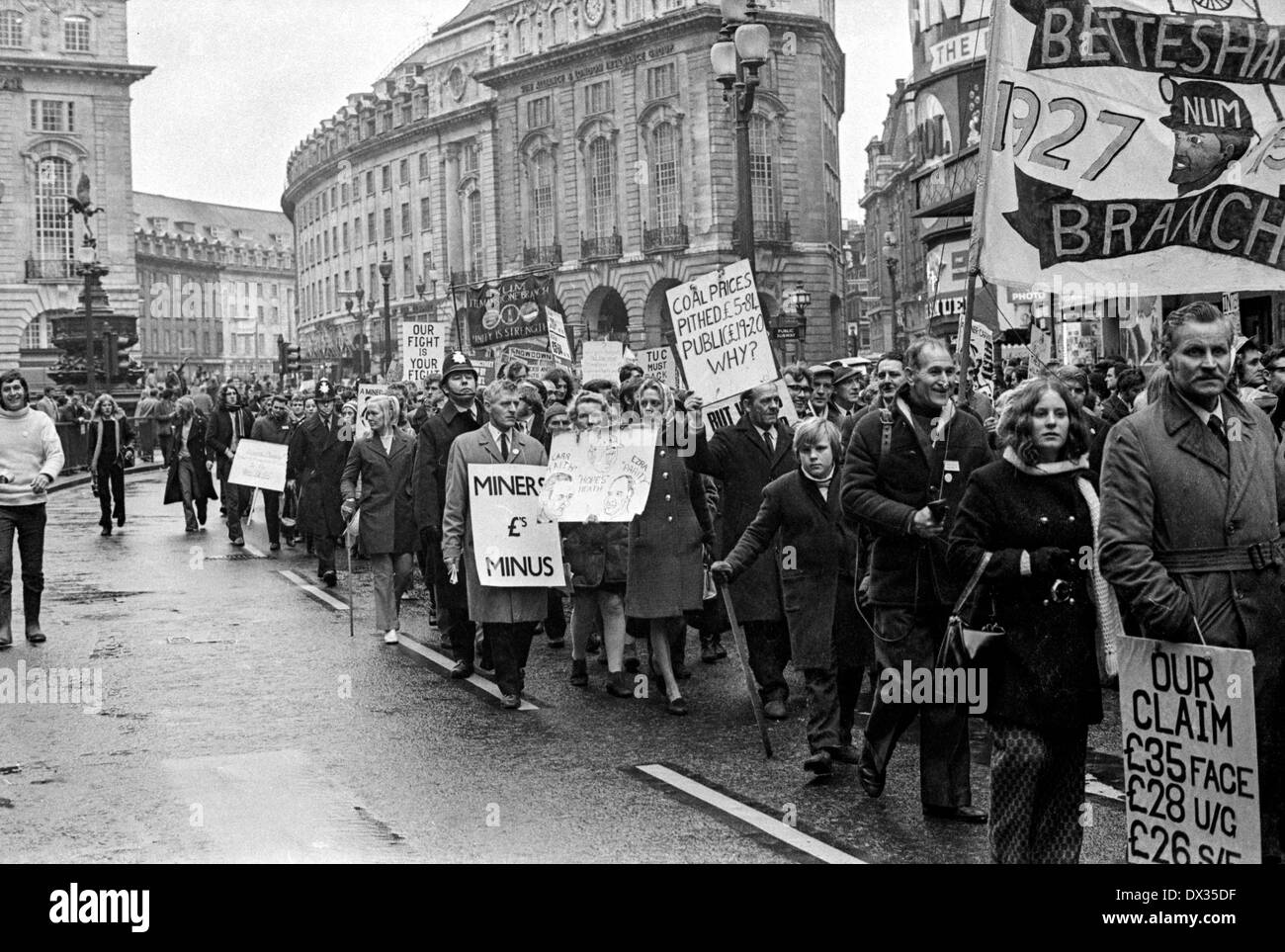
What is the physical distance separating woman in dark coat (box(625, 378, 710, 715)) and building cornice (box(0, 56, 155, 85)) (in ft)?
260

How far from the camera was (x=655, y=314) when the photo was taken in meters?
66.9

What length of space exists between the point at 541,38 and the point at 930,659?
66902 mm

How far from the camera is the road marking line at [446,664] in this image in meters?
9.59

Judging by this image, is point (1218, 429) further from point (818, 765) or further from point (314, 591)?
point (314, 591)

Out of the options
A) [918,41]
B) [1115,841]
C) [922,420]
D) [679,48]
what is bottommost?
[1115,841]

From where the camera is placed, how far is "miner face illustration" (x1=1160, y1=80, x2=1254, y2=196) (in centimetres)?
755

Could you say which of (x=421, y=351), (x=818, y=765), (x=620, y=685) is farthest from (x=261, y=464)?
(x=818, y=765)

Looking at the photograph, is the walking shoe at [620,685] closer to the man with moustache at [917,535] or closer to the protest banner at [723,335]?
the protest banner at [723,335]

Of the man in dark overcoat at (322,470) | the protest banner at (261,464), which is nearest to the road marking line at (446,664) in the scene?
the man in dark overcoat at (322,470)

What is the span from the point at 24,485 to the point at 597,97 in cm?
5833

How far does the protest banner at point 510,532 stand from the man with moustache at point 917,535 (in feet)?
9.52
